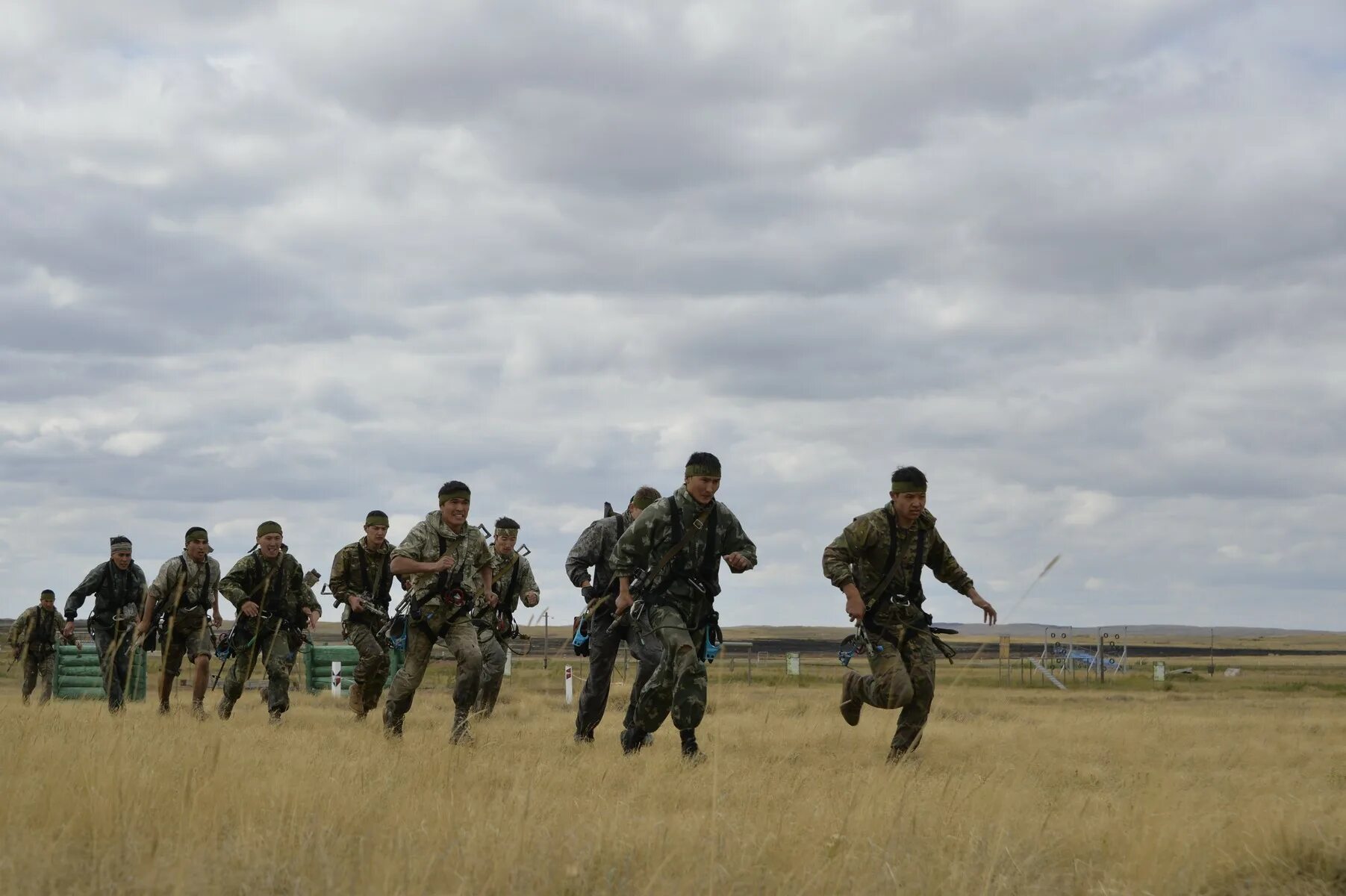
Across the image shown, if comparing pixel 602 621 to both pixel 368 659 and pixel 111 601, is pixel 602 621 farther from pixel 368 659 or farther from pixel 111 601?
pixel 111 601

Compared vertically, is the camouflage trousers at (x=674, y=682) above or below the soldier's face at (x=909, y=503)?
below

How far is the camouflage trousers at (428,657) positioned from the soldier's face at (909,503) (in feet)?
11.8

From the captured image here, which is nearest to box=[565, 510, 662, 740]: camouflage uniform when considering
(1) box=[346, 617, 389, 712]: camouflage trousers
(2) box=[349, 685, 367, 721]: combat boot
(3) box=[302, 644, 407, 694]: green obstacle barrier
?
(1) box=[346, 617, 389, 712]: camouflage trousers

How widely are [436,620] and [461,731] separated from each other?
3.05 feet

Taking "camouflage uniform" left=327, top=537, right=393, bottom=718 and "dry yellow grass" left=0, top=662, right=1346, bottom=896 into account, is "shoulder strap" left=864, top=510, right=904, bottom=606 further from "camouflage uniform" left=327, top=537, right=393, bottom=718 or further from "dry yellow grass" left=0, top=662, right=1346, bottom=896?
"camouflage uniform" left=327, top=537, right=393, bottom=718

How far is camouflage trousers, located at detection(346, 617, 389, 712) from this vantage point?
13.1 meters

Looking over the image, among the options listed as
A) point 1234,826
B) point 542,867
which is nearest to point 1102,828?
point 1234,826

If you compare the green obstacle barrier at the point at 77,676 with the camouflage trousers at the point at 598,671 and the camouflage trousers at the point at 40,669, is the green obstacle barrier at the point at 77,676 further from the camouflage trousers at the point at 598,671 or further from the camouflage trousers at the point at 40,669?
the camouflage trousers at the point at 598,671

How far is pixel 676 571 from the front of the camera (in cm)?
1027

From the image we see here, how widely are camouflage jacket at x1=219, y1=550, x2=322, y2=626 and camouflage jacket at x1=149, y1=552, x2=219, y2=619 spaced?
512 millimetres

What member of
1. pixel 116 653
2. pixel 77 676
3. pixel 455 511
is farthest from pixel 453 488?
pixel 77 676

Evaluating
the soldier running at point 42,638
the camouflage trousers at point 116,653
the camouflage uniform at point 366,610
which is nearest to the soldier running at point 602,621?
the camouflage uniform at point 366,610

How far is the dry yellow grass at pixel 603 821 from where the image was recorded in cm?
516

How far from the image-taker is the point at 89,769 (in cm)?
677
